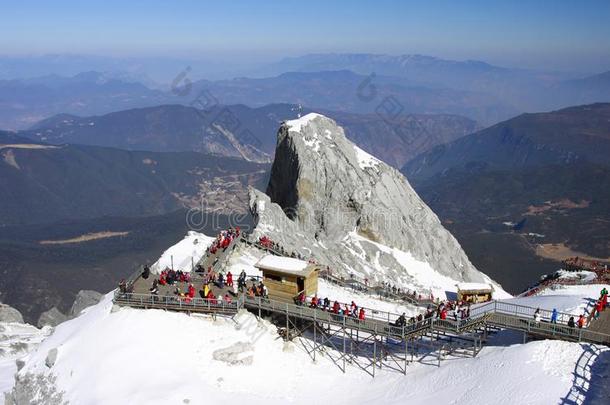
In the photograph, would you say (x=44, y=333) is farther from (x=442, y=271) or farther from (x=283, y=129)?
(x=442, y=271)

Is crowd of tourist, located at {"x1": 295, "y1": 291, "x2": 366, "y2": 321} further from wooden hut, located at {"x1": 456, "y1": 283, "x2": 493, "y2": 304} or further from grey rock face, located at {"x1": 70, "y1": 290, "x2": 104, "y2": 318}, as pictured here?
grey rock face, located at {"x1": 70, "y1": 290, "x2": 104, "y2": 318}

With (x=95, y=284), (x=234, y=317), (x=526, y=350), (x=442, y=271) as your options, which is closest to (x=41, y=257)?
(x=95, y=284)

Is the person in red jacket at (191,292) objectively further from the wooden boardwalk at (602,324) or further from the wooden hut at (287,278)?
the wooden boardwalk at (602,324)

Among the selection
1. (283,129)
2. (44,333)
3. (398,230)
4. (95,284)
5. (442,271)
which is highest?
(283,129)

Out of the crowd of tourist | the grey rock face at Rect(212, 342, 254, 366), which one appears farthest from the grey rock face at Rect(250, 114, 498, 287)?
the grey rock face at Rect(212, 342, 254, 366)

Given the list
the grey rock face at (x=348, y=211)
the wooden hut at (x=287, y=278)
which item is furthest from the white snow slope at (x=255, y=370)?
the grey rock face at (x=348, y=211)
